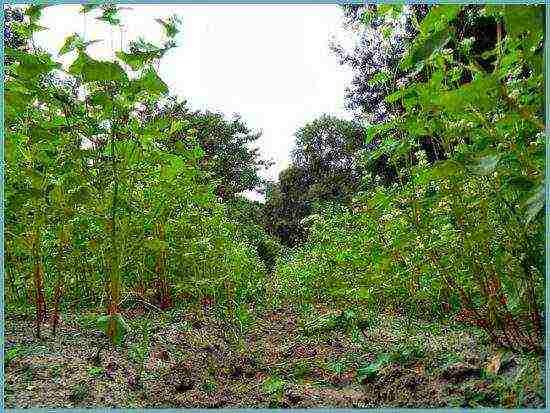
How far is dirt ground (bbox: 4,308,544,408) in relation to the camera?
184 cm

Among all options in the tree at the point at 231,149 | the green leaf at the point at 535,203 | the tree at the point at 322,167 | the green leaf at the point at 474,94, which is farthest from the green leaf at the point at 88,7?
the tree at the point at 231,149

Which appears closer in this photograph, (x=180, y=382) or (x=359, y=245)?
(x=180, y=382)

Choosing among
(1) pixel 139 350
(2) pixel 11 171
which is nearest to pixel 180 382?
(1) pixel 139 350

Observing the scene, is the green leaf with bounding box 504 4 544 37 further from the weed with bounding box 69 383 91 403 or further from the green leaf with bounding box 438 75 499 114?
the weed with bounding box 69 383 91 403

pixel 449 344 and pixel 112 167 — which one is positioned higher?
pixel 112 167

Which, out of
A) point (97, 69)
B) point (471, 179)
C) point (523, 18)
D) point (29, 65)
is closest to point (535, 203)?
point (523, 18)

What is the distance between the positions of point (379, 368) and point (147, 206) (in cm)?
137

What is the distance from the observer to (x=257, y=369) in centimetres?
275

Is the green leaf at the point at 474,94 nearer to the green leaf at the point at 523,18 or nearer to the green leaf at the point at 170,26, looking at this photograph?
the green leaf at the point at 523,18

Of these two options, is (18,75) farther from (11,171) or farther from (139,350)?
(139,350)

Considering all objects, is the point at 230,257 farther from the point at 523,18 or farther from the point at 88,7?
the point at 523,18

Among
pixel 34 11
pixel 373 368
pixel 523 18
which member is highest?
pixel 34 11

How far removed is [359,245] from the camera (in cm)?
366

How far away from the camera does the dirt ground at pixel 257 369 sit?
1.84 m
